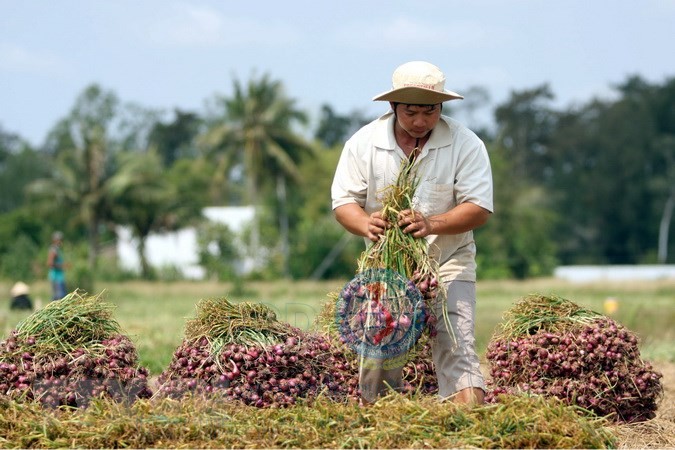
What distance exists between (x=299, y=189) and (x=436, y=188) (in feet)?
192

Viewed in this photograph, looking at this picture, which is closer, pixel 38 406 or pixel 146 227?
pixel 38 406

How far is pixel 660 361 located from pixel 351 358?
6.16 metres

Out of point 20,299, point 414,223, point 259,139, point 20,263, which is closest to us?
point 414,223

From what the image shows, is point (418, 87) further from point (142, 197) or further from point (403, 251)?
point (142, 197)

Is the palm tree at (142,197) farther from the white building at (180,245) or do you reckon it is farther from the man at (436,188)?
the man at (436,188)

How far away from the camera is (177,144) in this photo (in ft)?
344

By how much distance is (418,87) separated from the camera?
6.07 metres

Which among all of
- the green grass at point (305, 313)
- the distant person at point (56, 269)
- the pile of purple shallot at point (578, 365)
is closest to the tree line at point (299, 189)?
the green grass at point (305, 313)

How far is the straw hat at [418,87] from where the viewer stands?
20.0 ft

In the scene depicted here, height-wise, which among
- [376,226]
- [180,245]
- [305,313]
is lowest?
[180,245]

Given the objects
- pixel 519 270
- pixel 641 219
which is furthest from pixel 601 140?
pixel 519 270

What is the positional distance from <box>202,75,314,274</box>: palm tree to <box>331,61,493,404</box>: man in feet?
175

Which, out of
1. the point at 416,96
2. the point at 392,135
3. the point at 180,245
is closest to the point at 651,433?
the point at 392,135

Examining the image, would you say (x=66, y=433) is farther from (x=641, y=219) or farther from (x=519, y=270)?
(x=641, y=219)
